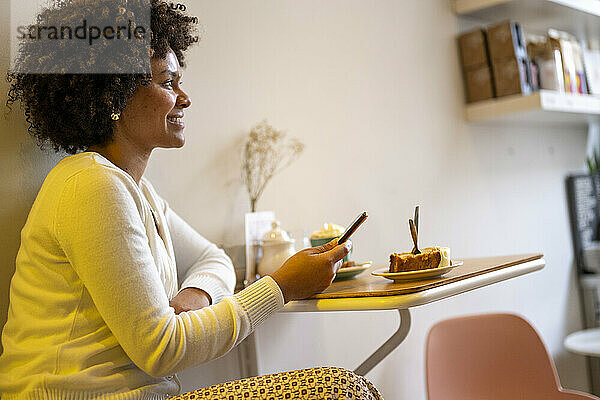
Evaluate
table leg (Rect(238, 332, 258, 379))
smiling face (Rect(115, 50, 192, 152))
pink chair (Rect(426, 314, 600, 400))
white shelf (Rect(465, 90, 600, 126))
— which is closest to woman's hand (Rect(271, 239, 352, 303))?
smiling face (Rect(115, 50, 192, 152))

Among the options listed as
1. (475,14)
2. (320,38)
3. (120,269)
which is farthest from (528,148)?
(120,269)

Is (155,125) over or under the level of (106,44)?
under

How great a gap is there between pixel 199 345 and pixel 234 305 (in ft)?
0.27

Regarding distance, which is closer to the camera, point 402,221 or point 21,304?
point 21,304

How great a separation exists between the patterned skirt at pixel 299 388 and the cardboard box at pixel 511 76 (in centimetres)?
148

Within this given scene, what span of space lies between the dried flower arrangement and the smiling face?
40 centimetres

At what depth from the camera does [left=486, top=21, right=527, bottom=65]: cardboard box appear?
→ 6.96ft

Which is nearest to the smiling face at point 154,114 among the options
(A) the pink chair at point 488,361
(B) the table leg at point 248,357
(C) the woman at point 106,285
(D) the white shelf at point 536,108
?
(C) the woman at point 106,285

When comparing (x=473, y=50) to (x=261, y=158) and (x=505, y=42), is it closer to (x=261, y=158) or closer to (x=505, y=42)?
(x=505, y=42)

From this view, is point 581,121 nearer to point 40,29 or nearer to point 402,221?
point 402,221

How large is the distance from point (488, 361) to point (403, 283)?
669mm

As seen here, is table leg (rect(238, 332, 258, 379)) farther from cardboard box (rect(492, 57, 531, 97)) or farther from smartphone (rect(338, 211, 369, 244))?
cardboard box (rect(492, 57, 531, 97))

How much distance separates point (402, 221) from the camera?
1.99 metres

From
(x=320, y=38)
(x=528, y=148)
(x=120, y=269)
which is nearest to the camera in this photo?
(x=120, y=269)
